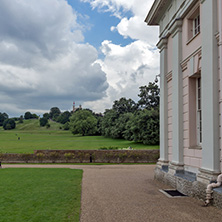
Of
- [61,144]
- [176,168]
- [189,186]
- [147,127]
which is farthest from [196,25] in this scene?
[61,144]

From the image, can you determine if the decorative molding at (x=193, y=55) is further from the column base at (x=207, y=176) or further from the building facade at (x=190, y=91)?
the column base at (x=207, y=176)

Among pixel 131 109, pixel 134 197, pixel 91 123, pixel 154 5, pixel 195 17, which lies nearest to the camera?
pixel 134 197

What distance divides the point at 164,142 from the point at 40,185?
611cm

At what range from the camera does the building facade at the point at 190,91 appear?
8250 mm

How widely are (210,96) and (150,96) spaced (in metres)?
46.8

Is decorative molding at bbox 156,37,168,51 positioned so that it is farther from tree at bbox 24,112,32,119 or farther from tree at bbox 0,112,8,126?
tree at bbox 24,112,32,119

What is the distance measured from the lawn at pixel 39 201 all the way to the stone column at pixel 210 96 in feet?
13.7

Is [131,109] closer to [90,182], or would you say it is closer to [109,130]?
[109,130]

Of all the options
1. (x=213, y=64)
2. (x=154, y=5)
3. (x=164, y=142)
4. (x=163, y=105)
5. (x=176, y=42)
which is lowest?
(x=164, y=142)

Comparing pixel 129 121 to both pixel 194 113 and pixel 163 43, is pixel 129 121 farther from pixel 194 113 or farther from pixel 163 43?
pixel 194 113

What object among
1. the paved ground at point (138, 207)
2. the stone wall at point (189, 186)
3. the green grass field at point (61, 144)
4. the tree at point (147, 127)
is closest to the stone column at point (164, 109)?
the stone wall at point (189, 186)

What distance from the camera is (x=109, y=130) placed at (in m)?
62.6

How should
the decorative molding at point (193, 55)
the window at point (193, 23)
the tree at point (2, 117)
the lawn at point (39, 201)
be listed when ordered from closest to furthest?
the lawn at point (39, 201) < the decorative molding at point (193, 55) < the window at point (193, 23) < the tree at point (2, 117)

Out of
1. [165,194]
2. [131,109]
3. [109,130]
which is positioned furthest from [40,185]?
[131,109]
